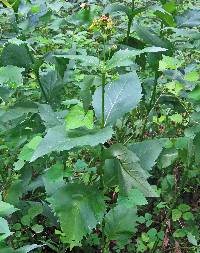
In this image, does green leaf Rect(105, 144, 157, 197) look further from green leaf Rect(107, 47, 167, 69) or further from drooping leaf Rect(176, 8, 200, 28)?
drooping leaf Rect(176, 8, 200, 28)

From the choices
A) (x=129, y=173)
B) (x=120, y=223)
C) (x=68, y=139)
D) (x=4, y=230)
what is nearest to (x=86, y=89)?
(x=68, y=139)

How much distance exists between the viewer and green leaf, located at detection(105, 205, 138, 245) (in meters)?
2.18

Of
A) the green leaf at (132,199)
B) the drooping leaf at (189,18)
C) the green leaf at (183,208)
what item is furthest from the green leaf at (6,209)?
the drooping leaf at (189,18)

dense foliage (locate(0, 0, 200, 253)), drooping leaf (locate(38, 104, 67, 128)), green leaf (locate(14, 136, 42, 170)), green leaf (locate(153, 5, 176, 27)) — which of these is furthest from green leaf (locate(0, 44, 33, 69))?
green leaf (locate(153, 5, 176, 27))

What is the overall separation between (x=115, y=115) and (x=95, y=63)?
0.26m

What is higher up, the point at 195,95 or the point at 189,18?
the point at 189,18

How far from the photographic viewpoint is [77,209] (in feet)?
5.71

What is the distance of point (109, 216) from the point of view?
2.22 metres

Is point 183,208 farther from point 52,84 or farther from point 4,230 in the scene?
point 4,230

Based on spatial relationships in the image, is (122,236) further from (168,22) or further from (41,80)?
(168,22)

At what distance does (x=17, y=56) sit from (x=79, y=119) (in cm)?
101

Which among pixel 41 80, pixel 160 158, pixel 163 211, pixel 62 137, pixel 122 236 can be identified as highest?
pixel 62 137

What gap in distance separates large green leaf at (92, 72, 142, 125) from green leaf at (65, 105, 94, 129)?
0.39ft

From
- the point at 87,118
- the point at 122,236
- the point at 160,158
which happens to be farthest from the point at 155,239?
the point at 87,118
